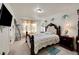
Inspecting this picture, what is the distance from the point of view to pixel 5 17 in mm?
1538

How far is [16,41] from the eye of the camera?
1648 mm

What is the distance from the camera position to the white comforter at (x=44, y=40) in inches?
65.6

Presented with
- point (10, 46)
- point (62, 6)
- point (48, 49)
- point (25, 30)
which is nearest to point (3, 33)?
point (10, 46)

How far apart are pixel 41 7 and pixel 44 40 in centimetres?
58

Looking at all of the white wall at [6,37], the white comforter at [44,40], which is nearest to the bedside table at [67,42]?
the white comforter at [44,40]

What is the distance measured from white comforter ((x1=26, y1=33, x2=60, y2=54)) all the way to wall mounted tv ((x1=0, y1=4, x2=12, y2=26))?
0.52 m

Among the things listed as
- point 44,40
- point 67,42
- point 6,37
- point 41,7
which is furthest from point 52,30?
point 6,37

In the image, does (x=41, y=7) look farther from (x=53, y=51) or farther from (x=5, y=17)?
(x=53, y=51)

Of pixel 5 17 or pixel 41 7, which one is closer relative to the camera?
pixel 5 17

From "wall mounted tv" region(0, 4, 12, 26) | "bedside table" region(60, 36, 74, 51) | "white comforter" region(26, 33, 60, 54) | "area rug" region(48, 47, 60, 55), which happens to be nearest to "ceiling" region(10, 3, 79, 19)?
"wall mounted tv" region(0, 4, 12, 26)

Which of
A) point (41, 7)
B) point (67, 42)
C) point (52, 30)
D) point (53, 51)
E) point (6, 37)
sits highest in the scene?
point (41, 7)

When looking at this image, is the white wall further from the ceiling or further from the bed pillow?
the bed pillow

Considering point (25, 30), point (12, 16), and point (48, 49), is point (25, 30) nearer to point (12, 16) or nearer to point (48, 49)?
point (12, 16)

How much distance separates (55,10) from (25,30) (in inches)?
24.7
